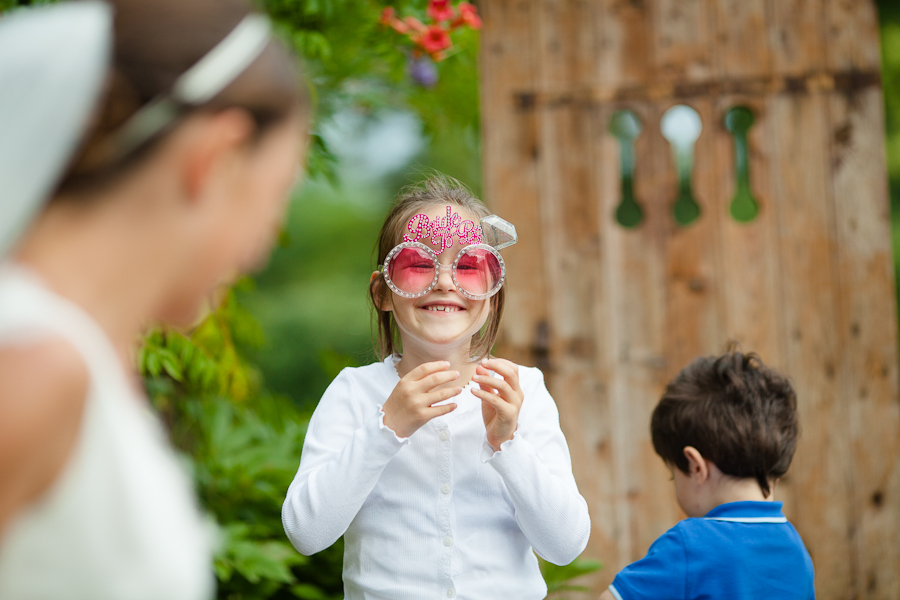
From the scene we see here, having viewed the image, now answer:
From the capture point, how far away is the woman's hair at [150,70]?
2.71ft

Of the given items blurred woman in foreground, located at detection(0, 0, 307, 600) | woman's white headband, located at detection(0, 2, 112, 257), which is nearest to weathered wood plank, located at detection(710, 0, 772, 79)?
blurred woman in foreground, located at detection(0, 0, 307, 600)

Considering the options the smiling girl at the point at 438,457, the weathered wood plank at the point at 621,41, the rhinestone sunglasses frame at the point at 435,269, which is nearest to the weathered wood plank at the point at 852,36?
the weathered wood plank at the point at 621,41

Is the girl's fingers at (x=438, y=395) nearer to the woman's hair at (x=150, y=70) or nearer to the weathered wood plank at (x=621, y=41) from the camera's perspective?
the woman's hair at (x=150, y=70)

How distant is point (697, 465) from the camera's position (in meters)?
2.06

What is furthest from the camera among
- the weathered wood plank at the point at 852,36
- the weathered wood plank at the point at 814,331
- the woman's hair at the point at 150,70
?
the weathered wood plank at the point at 852,36

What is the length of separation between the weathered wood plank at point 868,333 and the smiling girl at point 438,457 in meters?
2.13

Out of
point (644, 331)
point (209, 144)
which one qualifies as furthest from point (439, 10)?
point (209, 144)

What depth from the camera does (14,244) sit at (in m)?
0.82

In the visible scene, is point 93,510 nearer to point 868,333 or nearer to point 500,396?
point 500,396

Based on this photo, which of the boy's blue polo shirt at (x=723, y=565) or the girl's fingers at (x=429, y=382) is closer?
the girl's fingers at (x=429, y=382)

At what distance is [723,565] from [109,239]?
5.15 feet

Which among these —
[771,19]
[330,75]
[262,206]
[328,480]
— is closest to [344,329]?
[330,75]

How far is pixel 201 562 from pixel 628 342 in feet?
9.38

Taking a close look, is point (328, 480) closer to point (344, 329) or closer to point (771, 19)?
point (771, 19)
